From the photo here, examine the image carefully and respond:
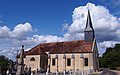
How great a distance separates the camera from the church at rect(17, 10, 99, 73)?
5288cm

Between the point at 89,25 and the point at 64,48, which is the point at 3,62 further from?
the point at 89,25

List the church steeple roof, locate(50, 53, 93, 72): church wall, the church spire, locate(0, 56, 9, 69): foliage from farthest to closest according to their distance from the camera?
1. locate(0, 56, 9, 69): foliage
2. the church steeple roof
3. the church spire
4. locate(50, 53, 93, 72): church wall

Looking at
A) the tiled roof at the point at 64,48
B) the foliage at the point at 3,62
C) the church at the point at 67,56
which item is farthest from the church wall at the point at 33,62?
the foliage at the point at 3,62

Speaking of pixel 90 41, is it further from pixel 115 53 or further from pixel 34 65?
pixel 115 53

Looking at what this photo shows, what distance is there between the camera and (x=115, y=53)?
286 feet

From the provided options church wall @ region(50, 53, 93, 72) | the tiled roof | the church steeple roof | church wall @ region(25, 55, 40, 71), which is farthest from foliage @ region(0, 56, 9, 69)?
the church steeple roof

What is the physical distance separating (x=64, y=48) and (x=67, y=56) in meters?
2.37

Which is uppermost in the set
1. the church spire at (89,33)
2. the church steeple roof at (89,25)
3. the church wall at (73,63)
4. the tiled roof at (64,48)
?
the church steeple roof at (89,25)

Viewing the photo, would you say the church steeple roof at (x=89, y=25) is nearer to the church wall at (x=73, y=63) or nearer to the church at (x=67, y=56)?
the church at (x=67, y=56)

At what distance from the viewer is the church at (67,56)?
5288 cm

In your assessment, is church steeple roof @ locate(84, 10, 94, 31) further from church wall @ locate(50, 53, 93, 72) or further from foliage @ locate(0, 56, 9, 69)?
foliage @ locate(0, 56, 9, 69)

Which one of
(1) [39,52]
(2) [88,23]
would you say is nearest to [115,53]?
(2) [88,23]

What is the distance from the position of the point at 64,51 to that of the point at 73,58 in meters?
2.92

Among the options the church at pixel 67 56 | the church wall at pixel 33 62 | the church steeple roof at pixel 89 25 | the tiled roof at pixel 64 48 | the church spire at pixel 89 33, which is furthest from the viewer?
the church steeple roof at pixel 89 25
